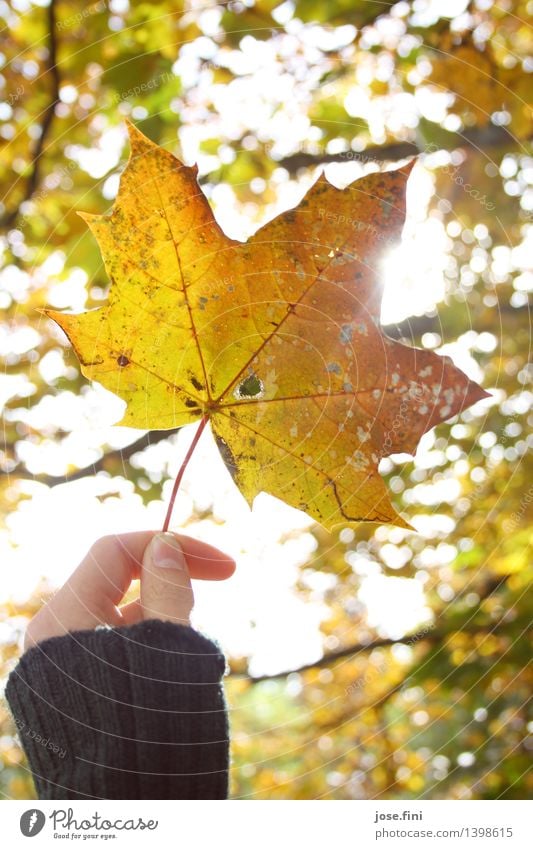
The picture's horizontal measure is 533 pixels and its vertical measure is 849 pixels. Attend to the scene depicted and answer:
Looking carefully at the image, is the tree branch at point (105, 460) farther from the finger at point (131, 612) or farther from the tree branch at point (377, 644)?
the tree branch at point (377, 644)

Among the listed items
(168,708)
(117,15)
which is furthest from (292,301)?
(117,15)

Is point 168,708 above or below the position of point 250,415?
below

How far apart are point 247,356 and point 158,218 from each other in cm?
18

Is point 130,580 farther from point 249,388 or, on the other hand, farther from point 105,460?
point 105,460

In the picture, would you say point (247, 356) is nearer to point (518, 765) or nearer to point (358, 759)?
point (518, 765)

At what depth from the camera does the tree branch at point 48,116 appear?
4.15ft

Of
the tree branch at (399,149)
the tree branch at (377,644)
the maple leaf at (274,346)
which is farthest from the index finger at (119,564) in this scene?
the tree branch at (399,149)

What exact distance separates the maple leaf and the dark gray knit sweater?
222mm

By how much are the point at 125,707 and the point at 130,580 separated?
0.15m

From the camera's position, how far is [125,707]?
0.78 metres

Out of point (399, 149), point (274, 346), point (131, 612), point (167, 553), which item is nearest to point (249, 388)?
point (274, 346)

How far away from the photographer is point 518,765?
1.83 metres

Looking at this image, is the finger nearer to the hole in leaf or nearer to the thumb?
the thumb

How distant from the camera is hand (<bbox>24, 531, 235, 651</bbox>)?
79 centimetres
